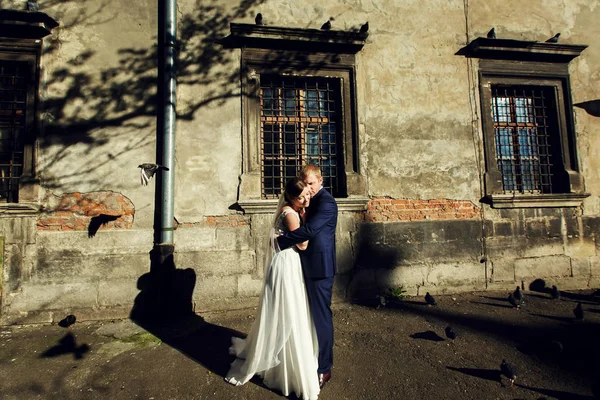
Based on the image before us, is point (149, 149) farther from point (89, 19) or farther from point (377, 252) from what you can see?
point (377, 252)

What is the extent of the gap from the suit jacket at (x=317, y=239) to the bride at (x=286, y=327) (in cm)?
7

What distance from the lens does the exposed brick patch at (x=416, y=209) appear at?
501 centimetres

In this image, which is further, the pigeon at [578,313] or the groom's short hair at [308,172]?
the pigeon at [578,313]

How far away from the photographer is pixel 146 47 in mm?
4602

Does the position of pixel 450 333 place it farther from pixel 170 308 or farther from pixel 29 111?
pixel 29 111

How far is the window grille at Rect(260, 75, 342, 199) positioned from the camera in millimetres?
5023

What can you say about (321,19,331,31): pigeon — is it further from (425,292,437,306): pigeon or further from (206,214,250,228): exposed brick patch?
(425,292,437,306): pigeon

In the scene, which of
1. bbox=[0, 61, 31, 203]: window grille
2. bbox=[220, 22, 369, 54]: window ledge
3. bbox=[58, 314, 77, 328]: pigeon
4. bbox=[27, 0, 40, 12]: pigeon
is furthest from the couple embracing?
bbox=[27, 0, 40, 12]: pigeon

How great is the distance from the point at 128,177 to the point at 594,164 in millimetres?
7783

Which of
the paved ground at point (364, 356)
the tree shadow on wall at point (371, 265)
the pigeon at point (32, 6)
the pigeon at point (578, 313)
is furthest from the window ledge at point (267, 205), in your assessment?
the pigeon at point (32, 6)

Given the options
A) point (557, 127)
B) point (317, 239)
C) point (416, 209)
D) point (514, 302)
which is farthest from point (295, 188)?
point (557, 127)

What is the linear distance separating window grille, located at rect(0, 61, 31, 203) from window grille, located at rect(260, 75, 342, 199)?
3449 mm

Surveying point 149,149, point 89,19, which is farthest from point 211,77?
point 89,19

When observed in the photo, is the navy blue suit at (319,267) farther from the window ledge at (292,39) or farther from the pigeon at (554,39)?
the pigeon at (554,39)
